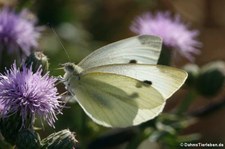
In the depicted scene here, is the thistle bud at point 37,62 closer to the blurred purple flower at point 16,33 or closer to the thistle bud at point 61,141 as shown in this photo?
the thistle bud at point 61,141

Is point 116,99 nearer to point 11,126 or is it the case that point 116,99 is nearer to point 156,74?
point 156,74

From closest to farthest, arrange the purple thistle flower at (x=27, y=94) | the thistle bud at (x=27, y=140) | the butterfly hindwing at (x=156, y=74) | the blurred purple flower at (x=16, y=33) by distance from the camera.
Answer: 1. the thistle bud at (x=27, y=140)
2. the purple thistle flower at (x=27, y=94)
3. the butterfly hindwing at (x=156, y=74)
4. the blurred purple flower at (x=16, y=33)

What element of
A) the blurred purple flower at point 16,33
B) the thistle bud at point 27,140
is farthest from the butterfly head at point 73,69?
the blurred purple flower at point 16,33

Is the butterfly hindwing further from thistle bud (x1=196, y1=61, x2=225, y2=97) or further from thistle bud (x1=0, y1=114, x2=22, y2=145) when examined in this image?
thistle bud (x1=196, y1=61, x2=225, y2=97)

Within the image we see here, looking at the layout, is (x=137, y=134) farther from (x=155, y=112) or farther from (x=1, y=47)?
(x=1, y=47)

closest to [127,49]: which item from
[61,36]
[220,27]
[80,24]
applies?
[61,36]

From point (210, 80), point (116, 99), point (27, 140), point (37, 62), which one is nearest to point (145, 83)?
point (116, 99)

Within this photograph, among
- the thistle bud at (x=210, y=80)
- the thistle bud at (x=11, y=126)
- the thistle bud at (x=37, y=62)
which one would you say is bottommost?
the thistle bud at (x=210, y=80)
